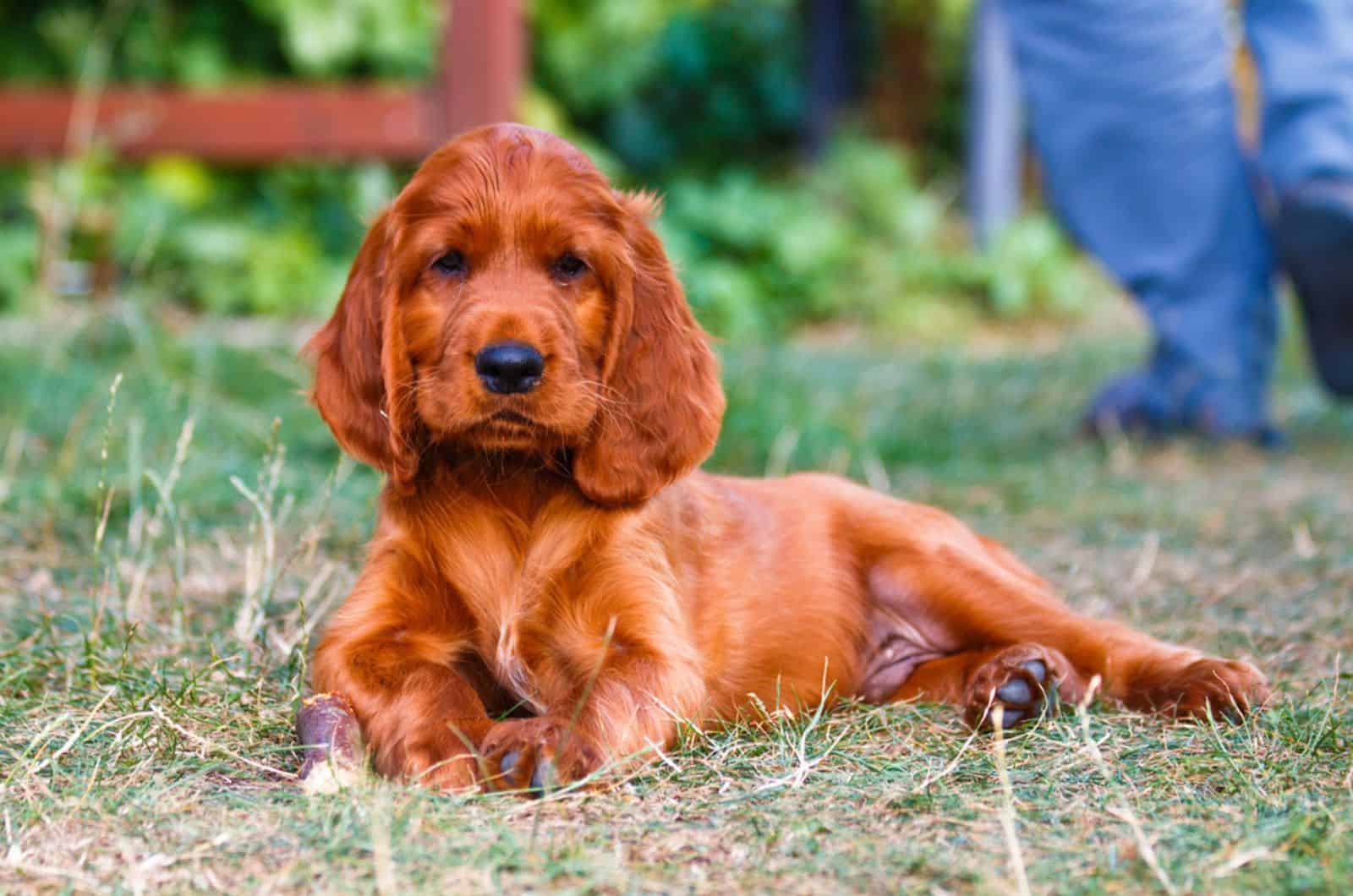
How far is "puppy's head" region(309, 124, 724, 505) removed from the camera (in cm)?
261

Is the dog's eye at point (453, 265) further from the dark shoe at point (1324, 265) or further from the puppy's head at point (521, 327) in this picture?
the dark shoe at point (1324, 265)

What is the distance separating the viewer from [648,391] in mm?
2857

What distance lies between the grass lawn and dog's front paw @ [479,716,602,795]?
6cm

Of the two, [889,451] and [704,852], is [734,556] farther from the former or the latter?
[889,451]

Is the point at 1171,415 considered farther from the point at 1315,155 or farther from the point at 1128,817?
the point at 1128,817

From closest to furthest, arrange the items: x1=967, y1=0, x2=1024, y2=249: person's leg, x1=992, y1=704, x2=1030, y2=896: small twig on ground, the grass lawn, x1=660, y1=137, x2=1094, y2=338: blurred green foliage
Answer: x1=992, y1=704, x2=1030, y2=896: small twig on ground < the grass lawn < x1=660, y1=137, x2=1094, y2=338: blurred green foliage < x1=967, y1=0, x2=1024, y2=249: person's leg

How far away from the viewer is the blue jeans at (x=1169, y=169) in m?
5.74

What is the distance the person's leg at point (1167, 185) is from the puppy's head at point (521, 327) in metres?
3.46

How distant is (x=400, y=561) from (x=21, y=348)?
4.39m

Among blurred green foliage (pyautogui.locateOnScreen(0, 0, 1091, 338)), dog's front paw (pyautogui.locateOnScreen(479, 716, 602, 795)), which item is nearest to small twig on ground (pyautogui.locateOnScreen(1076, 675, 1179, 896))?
dog's front paw (pyautogui.locateOnScreen(479, 716, 602, 795))

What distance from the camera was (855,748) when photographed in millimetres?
2658

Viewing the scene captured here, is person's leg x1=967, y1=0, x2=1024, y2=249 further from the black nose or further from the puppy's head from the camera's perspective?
the black nose

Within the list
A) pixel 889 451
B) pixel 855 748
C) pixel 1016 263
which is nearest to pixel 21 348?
pixel 889 451

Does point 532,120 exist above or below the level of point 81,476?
above
